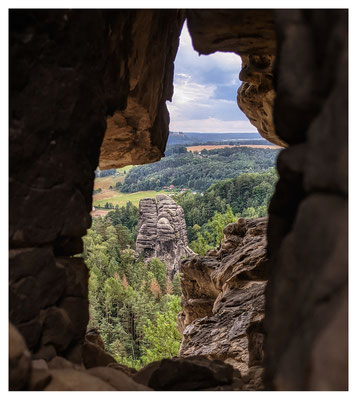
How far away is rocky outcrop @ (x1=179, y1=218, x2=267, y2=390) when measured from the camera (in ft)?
31.4

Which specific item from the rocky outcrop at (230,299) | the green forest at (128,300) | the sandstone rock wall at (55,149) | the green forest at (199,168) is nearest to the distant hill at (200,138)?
the green forest at (199,168)

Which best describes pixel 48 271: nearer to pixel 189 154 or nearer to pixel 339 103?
pixel 339 103

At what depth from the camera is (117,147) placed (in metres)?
9.73

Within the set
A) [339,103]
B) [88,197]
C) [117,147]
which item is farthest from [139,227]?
[339,103]

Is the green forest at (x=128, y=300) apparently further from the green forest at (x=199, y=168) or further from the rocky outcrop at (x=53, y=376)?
the rocky outcrop at (x=53, y=376)

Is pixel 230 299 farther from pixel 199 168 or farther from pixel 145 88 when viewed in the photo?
pixel 199 168

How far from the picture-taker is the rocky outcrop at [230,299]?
9.56 m

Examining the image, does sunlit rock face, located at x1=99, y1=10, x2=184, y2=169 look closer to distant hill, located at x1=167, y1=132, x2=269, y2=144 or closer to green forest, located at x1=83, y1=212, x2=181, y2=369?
green forest, located at x1=83, y1=212, x2=181, y2=369

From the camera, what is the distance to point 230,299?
11516 millimetres

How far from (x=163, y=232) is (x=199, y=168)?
531 inches

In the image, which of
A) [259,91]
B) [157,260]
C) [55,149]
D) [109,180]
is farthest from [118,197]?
[55,149]

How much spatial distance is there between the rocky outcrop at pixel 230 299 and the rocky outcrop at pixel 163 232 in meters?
31.8

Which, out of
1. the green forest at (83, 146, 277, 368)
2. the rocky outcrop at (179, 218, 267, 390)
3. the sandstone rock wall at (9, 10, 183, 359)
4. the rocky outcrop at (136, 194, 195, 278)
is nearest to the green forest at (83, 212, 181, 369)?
the green forest at (83, 146, 277, 368)

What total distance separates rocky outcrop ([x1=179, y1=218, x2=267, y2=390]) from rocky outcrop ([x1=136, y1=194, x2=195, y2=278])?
104 feet
